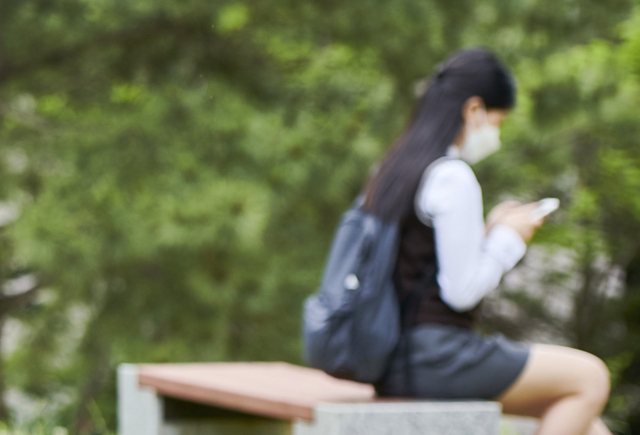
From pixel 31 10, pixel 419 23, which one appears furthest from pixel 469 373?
pixel 31 10

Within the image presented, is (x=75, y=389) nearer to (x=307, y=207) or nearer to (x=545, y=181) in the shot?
(x=307, y=207)

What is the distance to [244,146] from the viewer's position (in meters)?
4.83

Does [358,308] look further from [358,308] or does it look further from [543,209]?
[543,209]

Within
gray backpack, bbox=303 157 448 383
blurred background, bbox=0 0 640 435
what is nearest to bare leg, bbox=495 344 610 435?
gray backpack, bbox=303 157 448 383

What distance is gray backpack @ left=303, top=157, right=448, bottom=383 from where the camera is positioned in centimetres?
204

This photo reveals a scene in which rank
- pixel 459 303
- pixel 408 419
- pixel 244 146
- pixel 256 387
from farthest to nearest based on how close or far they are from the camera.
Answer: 1. pixel 244 146
2. pixel 256 387
3. pixel 459 303
4. pixel 408 419

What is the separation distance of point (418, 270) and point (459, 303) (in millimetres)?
135

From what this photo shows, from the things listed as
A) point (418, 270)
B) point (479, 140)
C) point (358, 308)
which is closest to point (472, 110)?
point (479, 140)

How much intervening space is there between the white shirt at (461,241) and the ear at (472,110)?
185 mm

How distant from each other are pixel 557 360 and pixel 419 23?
134 inches

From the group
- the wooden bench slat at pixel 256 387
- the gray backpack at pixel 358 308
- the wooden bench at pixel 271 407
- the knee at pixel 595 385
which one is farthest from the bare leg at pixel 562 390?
the wooden bench slat at pixel 256 387

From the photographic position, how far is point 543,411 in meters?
2.16

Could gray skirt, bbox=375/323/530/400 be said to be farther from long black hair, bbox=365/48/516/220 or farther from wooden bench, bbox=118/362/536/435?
long black hair, bbox=365/48/516/220

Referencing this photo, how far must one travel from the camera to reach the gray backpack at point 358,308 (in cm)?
204
